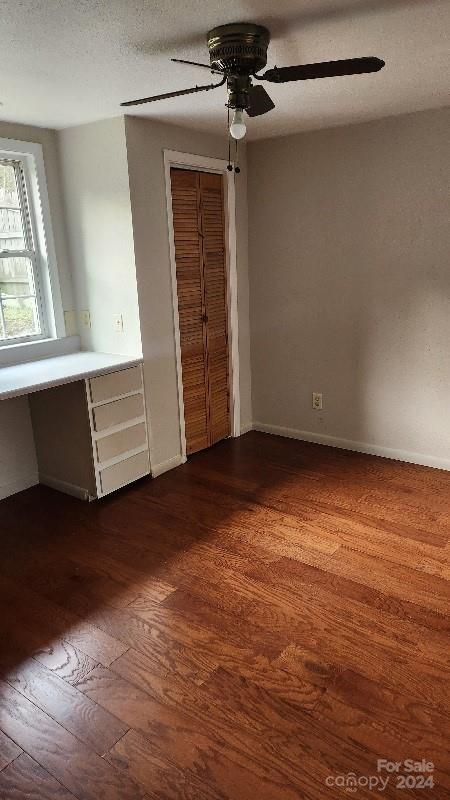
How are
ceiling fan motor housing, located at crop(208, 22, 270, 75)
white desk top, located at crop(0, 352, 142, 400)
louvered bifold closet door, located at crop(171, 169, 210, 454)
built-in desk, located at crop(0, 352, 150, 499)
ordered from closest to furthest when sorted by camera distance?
ceiling fan motor housing, located at crop(208, 22, 270, 75) → white desk top, located at crop(0, 352, 142, 400) → built-in desk, located at crop(0, 352, 150, 499) → louvered bifold closet door, located at crop(171, 169, 210, 454)

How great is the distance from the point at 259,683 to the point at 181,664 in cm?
31

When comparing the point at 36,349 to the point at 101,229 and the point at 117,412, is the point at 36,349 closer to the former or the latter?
the point at 117,412

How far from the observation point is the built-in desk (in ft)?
10.1

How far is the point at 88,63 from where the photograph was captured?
2.14m

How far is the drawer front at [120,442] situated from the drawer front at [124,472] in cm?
7

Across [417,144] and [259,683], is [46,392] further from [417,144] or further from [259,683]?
[417,144]

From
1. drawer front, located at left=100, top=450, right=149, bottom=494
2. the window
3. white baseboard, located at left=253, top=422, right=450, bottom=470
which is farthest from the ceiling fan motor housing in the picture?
white baseboard, located at left=253, top=422, right=450, bottom=470

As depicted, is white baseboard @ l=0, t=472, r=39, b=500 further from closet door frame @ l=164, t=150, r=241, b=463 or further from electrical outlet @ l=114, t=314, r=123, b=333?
electrical outlet @ l=114, t=314, r=123, b=333

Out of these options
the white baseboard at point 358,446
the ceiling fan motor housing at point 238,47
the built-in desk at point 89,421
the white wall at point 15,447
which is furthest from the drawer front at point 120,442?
the ceiling fan motor housing at point 238,47

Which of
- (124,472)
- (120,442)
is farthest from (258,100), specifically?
(124,472)

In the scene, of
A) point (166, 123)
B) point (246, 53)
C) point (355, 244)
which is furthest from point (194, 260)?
point (246, 53)

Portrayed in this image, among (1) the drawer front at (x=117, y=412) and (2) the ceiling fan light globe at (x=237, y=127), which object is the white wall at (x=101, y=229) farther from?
(2) the ceiling fan light globe at (x=237, y=127)

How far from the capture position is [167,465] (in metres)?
3.71

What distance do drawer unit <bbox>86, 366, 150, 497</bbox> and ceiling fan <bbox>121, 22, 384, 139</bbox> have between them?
5.52ft
